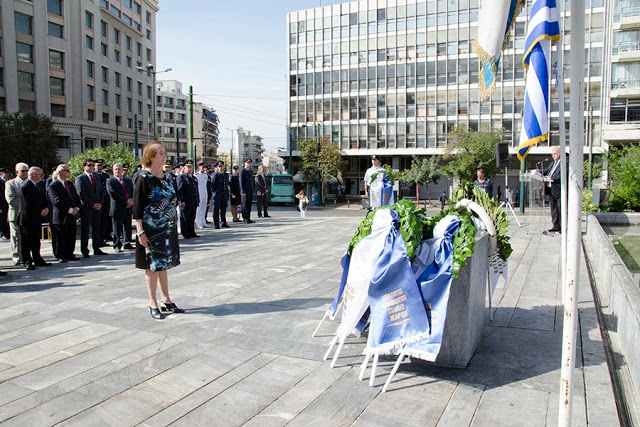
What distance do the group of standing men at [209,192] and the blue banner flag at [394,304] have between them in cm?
853

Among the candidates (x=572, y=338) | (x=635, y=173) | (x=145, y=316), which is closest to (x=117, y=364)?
(x=145, y=316)

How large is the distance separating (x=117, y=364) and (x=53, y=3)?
209 feet

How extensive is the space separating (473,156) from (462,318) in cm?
4899

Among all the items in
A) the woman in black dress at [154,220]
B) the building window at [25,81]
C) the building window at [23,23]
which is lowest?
the woman in black dress at [154,220]

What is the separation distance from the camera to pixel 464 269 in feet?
12.6

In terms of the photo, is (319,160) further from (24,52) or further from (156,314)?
(156,314)

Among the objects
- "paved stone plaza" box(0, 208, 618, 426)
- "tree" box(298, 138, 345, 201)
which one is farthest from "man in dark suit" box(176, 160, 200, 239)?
"tree" box(298, 138, 345, 201)

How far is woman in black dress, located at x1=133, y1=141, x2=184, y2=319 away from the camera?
5.47m

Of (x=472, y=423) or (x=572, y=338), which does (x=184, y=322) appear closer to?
(x=472, y=423)

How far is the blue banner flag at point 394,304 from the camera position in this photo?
379 centimetres

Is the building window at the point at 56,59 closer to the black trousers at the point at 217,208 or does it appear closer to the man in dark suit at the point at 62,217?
the black trousers at the point at 217,208

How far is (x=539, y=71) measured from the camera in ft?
12.6

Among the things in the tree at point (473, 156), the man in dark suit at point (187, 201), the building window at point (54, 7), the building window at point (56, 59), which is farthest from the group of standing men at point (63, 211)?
the building window at point (54, 7)

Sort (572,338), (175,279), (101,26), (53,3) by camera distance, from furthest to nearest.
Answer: (101,26), (53,3), (175,279), (572,338)
